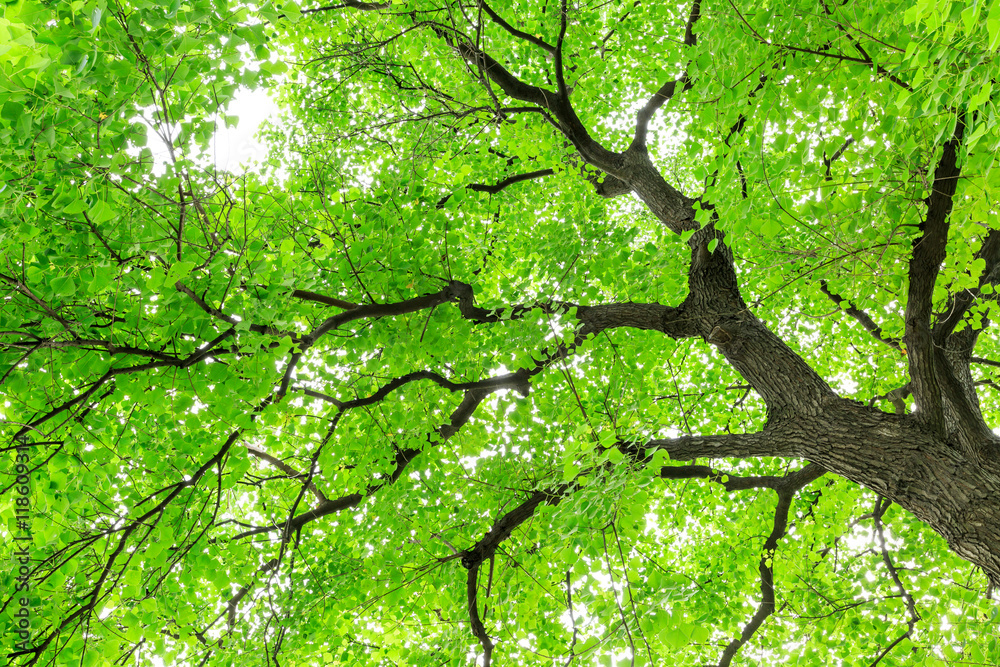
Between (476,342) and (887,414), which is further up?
(476,342)

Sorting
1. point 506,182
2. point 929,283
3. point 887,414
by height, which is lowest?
point 887,414

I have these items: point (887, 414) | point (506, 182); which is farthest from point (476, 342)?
point (887, 414)

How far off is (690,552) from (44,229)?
9.04 m

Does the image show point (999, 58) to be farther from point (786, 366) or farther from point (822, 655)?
point (822, 655)

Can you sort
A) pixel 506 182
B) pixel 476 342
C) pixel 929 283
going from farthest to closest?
pixel 506 182 → pixel 476 342 → pixel 929 283

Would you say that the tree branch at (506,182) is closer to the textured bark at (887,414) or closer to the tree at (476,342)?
the tree at (476,342)

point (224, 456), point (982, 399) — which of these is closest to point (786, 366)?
point (224, 456)

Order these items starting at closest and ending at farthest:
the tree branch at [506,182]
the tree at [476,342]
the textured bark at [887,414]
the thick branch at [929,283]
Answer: the tree at [476,342], the thick branch at [929,283], the textured bark at [887,414], the tree branch at [506,182]

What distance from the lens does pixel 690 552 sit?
877cm

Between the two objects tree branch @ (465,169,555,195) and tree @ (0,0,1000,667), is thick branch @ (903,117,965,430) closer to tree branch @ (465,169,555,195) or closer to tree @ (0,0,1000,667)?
tree @ (0,0,1000,667)

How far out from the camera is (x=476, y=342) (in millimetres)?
5023

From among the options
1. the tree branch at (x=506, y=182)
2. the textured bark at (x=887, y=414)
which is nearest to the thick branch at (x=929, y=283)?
the textured bark at (x=887, y=414)

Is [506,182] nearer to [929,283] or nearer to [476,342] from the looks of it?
[476,342]

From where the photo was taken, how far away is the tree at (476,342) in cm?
252
